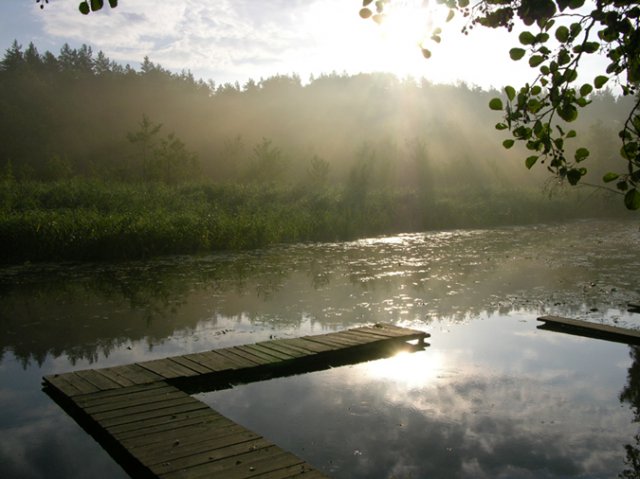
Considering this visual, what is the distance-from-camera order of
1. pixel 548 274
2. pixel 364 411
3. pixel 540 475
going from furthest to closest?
pixel 548 274 < pixel 364 411 < pixel 540 475

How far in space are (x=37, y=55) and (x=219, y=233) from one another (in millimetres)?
70825

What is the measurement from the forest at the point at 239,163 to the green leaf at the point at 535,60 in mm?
14018

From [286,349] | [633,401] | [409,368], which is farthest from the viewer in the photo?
[286,349]

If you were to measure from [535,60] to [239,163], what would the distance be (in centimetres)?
4452

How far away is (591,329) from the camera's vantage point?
8672 millimetres

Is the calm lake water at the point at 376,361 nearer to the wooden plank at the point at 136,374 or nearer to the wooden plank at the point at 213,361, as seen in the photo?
the wooden plank at the point at 213,361

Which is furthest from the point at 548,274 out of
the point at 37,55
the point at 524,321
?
the point at 37,55

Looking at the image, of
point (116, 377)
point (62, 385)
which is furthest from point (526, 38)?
point (62, 385)

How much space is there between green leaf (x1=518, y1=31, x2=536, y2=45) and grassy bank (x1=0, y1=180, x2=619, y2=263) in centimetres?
1409

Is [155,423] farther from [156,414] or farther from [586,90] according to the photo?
[586,90]

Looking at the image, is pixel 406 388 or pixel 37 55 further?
pixel 37 55

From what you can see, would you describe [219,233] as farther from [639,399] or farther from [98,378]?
[639,399]

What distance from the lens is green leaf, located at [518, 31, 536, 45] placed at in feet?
10.2

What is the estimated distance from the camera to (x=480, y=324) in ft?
30.6
